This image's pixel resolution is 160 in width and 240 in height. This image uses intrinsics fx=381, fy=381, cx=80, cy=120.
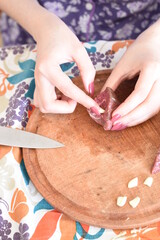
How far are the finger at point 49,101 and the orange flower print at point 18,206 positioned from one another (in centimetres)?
23

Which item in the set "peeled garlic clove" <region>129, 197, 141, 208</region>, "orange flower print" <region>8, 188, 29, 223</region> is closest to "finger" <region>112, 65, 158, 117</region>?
"peeled garlic clove" <region>129, 197, 141, 208</region>

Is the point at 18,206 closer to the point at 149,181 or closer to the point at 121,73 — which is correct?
the point at 149,181

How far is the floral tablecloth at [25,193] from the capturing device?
88 centimetres

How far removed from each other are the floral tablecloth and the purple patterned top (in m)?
0.12

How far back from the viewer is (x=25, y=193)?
37.2 inches

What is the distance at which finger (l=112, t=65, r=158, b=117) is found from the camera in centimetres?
93

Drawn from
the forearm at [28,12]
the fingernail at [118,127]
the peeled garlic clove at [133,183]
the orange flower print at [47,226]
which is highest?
the forearm at [28,12]

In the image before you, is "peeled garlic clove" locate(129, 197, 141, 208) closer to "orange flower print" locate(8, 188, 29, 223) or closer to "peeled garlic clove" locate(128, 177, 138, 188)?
"peeled garlic clove" locate(128, 177, 138, 188)

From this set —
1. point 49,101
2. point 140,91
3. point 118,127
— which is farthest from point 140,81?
point 49,101

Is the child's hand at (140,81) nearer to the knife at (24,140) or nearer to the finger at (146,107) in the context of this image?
the finger at (146,107)

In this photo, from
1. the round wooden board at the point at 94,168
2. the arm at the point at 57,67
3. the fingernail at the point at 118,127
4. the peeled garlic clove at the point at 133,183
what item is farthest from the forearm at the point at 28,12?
the peeled garlic clove at the point at 133,183

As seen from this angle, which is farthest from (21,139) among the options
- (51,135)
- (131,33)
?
(131,33)

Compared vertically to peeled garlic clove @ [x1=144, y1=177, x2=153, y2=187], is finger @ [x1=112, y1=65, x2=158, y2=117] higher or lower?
higher

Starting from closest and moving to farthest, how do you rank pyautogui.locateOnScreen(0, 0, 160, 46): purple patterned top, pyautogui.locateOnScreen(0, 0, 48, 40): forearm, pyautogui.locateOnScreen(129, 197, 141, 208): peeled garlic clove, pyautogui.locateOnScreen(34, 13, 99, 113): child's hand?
pyautogui.locateOnScreen(129, 197, 141, 208): peeled garlic clove, pyautogui.locateOnScreen(34, 13, 99, 113): child's hand, pyautogui.locateOnScreen(0, 0, 48, 40): forearm, pyautogui.locateOnScreen(0, 0, 160, 46): purple patterned top
